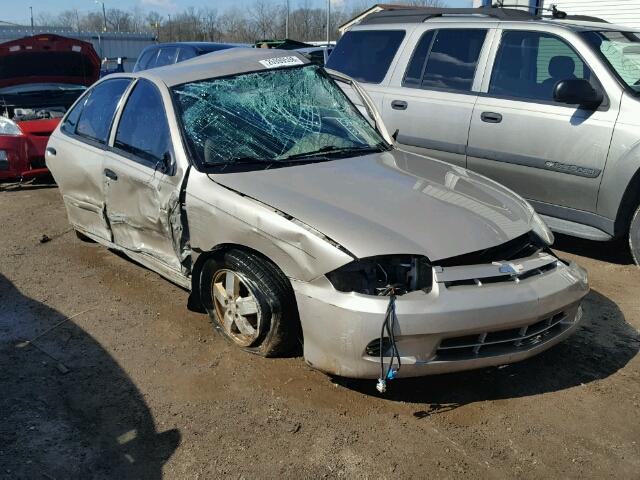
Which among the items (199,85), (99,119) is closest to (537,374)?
(199,85)

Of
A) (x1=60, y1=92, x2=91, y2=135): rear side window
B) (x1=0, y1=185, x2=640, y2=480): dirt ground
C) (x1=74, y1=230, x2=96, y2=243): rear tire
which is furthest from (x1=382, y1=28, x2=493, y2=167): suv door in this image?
(x1=74, y1=230, x2=96, y2=243): rear tire

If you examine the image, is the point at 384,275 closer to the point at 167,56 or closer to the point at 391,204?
the point at 391,204

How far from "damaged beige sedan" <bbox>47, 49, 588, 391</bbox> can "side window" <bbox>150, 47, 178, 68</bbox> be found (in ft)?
22.0

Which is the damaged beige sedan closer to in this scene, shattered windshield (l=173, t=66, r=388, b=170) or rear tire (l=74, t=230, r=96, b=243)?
shattered windshield (l=173, t=66, r=388, b=170)

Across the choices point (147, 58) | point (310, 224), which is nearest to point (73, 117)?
point (310, 224)

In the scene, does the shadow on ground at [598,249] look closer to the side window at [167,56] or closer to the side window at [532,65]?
the side window at [532,65]

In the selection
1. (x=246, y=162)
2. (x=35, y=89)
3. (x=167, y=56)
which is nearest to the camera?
(x=246, y=162)

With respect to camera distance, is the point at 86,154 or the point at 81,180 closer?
the point at 86,154

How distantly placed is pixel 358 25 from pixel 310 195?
4.07m

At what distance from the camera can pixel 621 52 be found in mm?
5094

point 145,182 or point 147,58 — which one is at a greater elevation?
point 147,58

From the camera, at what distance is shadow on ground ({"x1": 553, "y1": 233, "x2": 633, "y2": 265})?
17.0ft

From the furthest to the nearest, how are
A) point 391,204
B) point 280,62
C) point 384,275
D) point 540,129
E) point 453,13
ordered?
point 453,13 < point 540,129 < point 280,62 < point 391,204 < point 384,275

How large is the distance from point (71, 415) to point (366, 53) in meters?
4.81
